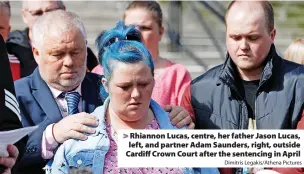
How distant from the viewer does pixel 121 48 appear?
11.7ft

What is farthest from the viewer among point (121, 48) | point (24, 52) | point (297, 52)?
point (24, 52)

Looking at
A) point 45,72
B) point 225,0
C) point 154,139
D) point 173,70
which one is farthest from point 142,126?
point 225,0

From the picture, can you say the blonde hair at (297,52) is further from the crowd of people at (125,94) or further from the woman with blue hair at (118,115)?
the woman with blue hair at (118,115)

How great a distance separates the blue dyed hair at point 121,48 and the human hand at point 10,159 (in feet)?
2.24

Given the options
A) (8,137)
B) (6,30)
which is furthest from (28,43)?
(8,137)

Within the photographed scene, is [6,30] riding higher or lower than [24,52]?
higher

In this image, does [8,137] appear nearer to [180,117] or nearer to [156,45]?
[180,117]

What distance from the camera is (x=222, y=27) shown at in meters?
12.4

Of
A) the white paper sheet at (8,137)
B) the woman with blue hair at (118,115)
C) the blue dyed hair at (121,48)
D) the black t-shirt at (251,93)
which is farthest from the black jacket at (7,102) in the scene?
the black t-shirt at (251,93)

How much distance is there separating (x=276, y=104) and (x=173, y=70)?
1511 mm

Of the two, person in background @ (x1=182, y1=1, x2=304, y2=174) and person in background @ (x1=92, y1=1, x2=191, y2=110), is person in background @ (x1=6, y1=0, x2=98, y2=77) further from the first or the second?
person in background @ (x1=182, y1=1, x2=304, y2=174)

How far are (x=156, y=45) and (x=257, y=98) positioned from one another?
1754 mm

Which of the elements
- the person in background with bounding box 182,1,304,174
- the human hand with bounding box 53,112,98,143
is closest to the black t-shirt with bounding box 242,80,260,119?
the person in background with bounding box 182,1,304,174

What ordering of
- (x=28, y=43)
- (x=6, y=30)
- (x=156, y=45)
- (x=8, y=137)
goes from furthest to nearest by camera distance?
(x=28, y=43) → (x=6, y=30) → (x=156, y=45) → (x=8, y=137)
